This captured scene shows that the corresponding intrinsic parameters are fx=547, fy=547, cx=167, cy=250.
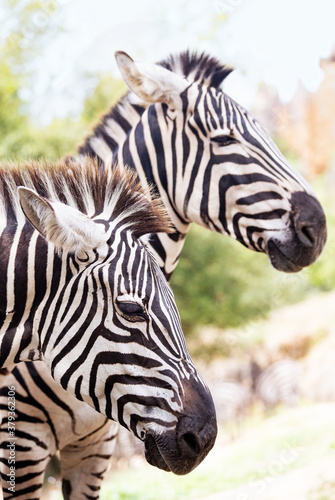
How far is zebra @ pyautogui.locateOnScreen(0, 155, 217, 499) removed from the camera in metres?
2.26

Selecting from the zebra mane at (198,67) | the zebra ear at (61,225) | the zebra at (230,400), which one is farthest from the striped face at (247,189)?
the zebra at (230,400)

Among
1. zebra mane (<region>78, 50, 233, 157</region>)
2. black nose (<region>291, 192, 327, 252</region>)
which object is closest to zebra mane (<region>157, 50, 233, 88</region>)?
zebra mane (<region>78, 50, 233, 157</region>)

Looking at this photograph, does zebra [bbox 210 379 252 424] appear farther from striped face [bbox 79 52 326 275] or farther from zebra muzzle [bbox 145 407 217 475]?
zebra muzzle [bbox 145 407 217 475]

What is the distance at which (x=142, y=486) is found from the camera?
7.46m

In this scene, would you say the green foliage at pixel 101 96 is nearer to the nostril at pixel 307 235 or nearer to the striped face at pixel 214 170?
the striped face at pixel 214 170

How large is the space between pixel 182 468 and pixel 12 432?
1357 millimetres

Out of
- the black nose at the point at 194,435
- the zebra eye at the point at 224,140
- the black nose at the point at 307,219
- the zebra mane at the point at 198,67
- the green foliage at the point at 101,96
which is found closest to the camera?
the black nose at the point at 194,435

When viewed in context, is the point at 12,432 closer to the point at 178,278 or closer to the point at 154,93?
the point at 154,93

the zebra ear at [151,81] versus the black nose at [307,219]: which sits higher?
the zebra ear at [151,81]

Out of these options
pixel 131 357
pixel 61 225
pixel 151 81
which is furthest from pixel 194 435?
pixel 151 81

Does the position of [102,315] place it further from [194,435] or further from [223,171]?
[223,171]

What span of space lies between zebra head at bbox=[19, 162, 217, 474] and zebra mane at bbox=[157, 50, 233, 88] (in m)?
1.96

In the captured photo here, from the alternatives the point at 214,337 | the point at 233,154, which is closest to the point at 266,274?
the point at 214,337

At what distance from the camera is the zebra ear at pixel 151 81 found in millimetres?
3475
